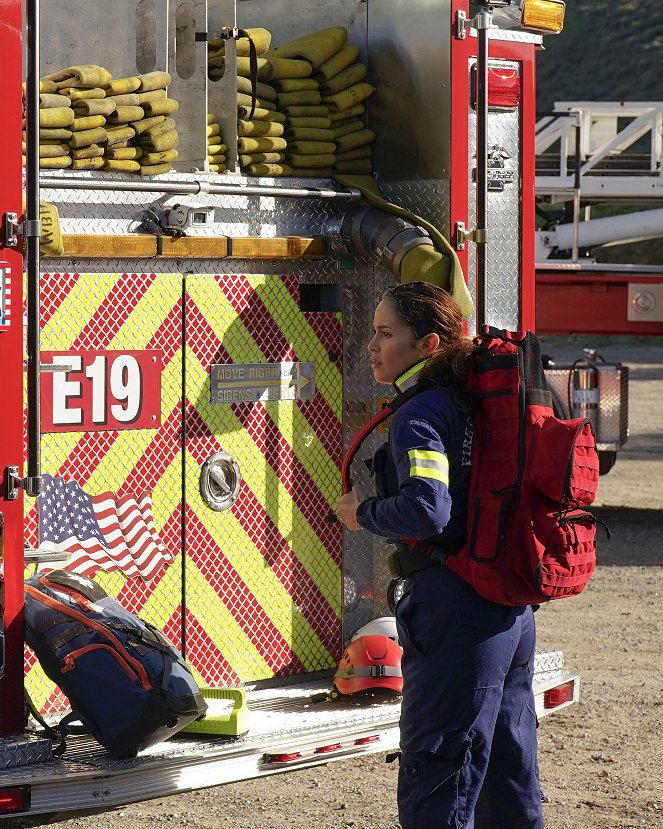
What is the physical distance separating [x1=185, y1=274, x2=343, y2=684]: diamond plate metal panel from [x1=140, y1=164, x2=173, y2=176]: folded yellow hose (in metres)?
0.36

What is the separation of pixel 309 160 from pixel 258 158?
221mm

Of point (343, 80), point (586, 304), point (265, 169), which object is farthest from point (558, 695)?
point (586, 304)

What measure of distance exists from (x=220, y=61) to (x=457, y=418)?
2098mm

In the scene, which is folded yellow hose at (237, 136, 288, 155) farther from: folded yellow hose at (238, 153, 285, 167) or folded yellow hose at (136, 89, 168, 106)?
folded yellow hose at (136, 89, 168, 106)

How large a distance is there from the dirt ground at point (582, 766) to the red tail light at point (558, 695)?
334 millimetres

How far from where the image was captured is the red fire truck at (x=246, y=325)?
445cm

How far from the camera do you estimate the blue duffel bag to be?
3.95 metres

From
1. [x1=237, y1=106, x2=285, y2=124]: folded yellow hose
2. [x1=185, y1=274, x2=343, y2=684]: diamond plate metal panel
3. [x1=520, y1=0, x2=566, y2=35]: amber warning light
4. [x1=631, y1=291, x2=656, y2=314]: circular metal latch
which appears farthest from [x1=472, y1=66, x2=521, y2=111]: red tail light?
[x1=631, y1=291, x2=656, y2=314]: circular metal latch

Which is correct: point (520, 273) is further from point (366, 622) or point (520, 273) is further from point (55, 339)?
point (55, 339)

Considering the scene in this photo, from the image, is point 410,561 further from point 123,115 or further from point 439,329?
point 123,115

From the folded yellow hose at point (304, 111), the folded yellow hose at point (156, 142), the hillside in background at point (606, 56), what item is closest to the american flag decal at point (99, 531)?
the folded yellow hose at point (156, 142)

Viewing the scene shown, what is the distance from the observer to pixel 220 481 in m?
4.90

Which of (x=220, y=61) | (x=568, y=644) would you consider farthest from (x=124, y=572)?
(x=568, y=644)

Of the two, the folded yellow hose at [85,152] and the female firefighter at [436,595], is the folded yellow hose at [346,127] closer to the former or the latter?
the folded yellow hose at [85,152]
